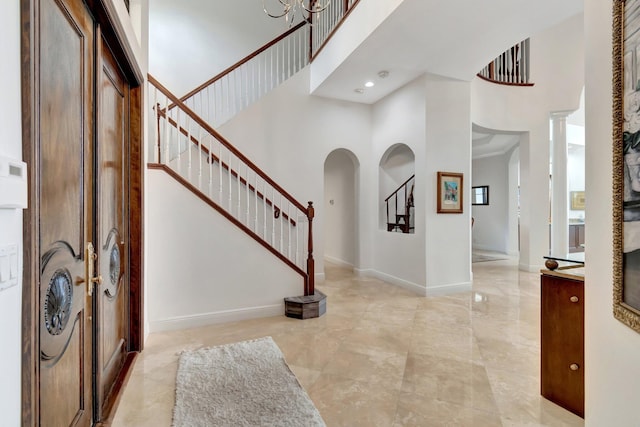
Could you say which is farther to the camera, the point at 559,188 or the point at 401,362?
the point at 559,188

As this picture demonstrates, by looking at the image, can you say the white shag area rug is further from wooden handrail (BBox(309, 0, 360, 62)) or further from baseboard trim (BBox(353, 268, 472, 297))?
wooden handrail (BBox(309, 0, 360, 62))

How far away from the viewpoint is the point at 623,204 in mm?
1047

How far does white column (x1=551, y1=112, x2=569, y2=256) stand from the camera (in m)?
5.45

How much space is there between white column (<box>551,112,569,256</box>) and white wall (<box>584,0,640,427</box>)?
522 centimetres

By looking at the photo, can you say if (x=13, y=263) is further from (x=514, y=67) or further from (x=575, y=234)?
(x=575, y=234)

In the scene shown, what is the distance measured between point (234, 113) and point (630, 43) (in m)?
4.61

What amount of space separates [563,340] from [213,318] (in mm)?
2975

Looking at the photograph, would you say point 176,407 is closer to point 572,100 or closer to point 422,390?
point 422,390

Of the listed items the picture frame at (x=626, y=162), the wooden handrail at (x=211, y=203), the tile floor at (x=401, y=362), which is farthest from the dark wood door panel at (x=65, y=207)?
the picture frame at (x=626, y=162)

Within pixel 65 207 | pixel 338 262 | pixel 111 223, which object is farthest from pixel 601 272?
pixel 338 262

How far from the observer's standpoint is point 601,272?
1.22m

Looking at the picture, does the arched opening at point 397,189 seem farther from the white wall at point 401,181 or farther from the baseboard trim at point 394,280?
the baseboard trim at point 394,280

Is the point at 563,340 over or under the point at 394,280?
over

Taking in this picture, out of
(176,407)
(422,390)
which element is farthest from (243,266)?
(422,390)
